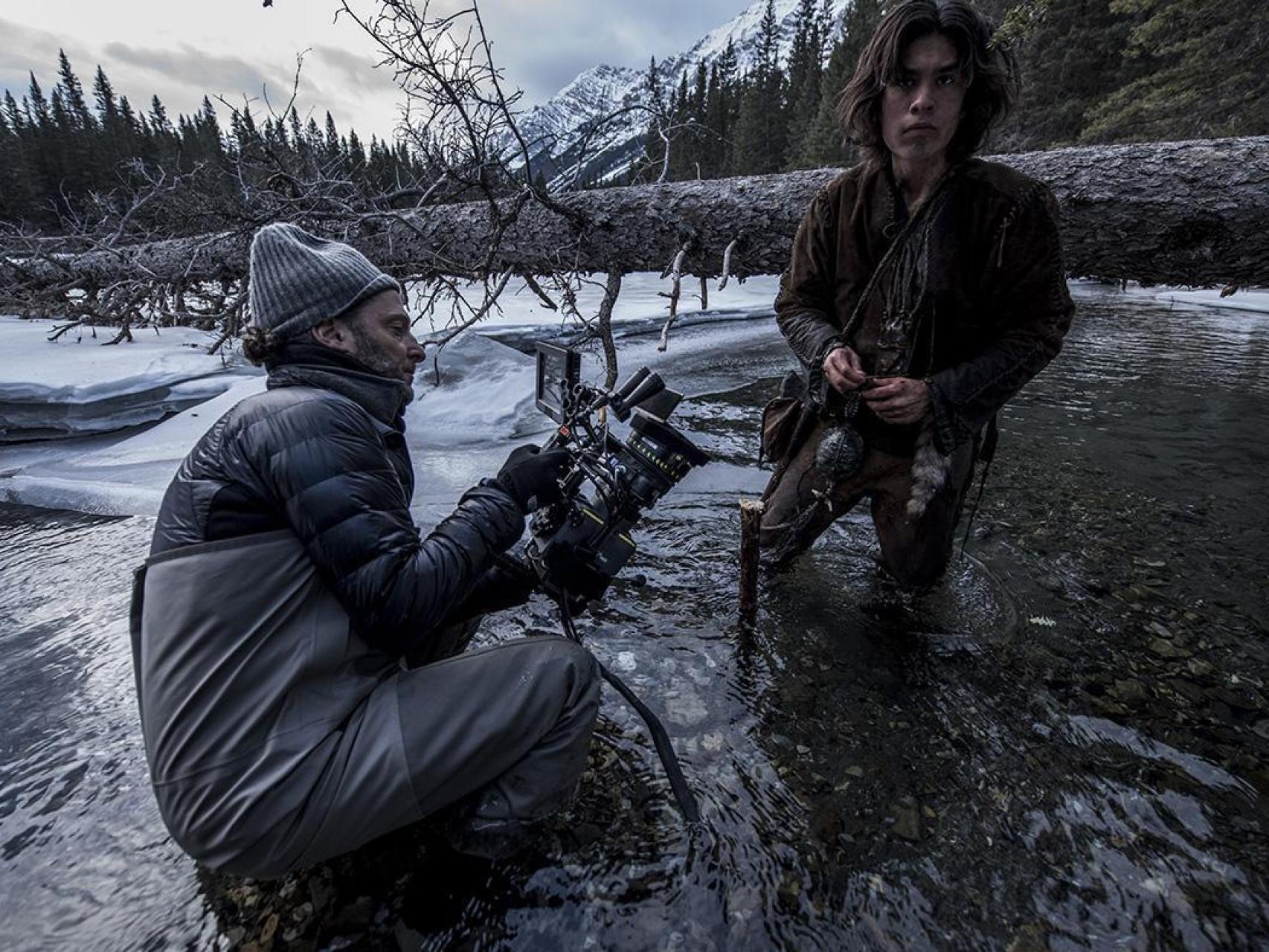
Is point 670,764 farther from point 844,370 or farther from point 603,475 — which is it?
point 844,370

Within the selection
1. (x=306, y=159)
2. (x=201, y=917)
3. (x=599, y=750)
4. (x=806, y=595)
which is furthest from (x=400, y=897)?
(x=306, y=159)

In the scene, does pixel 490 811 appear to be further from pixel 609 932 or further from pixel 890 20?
pixel 890 20

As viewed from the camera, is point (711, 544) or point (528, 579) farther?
point (711, 544)

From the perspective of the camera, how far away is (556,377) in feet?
7.02

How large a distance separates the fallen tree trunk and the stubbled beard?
11.4 ft

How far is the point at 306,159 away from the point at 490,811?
7.41 metres

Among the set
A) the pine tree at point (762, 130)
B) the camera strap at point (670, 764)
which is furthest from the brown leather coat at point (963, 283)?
the pine tree at point (762, 130)

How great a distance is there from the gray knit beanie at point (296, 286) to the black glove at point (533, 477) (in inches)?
27.0

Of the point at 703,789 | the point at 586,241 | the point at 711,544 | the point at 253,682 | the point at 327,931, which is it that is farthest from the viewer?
the point at 586,241

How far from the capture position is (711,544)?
377 centimetres

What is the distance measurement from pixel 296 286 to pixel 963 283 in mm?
2402

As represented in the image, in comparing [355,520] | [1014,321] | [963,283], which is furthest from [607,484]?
[1014,321]

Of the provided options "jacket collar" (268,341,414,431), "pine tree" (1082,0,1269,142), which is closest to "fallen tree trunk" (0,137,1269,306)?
"jacket collar" (268,341,414,431)

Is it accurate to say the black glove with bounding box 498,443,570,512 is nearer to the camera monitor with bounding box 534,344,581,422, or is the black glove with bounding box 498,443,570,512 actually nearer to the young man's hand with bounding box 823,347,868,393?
the camera monitor with bounding box 534,344,581,422
